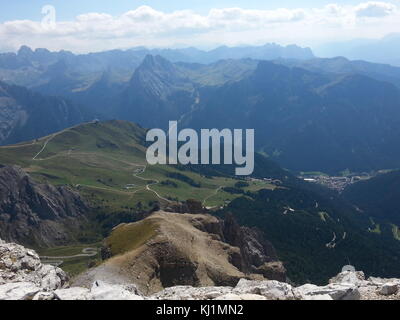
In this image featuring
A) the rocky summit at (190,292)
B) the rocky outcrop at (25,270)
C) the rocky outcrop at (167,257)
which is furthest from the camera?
the rocky outcrop at (167,257)

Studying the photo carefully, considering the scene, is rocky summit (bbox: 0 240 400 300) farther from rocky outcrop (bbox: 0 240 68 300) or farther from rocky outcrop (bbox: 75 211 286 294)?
rocky outcrop (bbox: 75 211 286 294)

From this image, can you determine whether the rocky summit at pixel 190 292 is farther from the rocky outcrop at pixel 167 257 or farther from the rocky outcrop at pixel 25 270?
the rocky outcrop at pixel 167 257

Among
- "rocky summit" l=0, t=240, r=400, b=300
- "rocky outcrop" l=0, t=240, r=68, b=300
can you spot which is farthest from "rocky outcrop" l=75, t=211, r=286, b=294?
"rocky summit" l=0, t=240, r=400, b=300

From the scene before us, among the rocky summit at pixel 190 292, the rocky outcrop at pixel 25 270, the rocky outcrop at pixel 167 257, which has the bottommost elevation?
the rocky outcrop at pixel 167 257

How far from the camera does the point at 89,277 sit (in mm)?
82812

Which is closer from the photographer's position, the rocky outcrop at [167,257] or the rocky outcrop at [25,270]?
the rocky outcrop at [25,270]

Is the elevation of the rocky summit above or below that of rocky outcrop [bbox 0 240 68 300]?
above

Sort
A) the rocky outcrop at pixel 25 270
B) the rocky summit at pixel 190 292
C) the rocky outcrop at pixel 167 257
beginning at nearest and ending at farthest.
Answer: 1. the rocky summit at pixel 190 292
2. the rocky outcrop at pixel 25 270
3. the rocky outcrop at pixel 167 257

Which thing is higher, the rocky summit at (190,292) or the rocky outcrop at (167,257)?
the rocky summit at (190,292)

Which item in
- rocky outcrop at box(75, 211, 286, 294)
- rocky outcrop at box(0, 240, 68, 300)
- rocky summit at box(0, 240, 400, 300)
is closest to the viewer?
rocky summit at box(0, 240, 400, 300)

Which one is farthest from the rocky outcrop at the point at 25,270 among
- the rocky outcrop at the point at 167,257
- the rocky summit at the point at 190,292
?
the rocky outcrop at the point at 167,257
